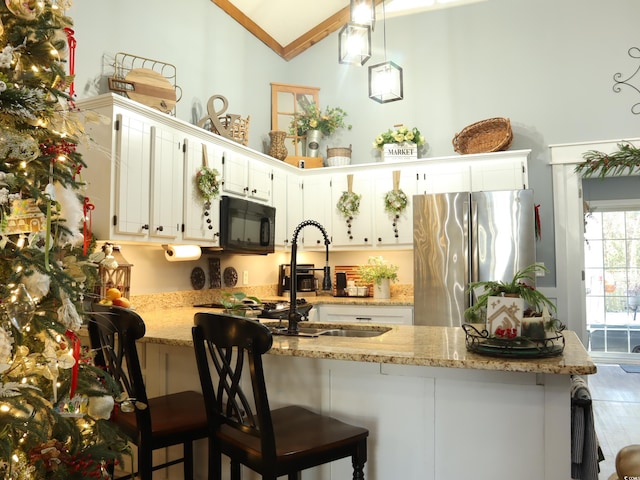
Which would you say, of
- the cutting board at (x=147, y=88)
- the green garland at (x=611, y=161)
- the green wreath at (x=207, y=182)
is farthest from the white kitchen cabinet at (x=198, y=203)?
the green garland at (x=611, y=161)

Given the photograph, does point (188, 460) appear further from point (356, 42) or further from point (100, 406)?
point (356, 42)

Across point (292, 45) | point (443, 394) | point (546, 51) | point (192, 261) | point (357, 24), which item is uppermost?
point (292, 45)

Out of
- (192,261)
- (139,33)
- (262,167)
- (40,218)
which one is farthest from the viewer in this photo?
(262,167)

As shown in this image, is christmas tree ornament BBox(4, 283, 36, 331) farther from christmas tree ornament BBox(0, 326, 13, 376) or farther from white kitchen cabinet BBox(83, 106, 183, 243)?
white kitchen cabinet BBox(83, 106, 183, 243)

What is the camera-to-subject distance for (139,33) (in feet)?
11.5

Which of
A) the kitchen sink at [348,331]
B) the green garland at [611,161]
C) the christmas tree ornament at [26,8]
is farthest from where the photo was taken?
the green garland at [611,161]

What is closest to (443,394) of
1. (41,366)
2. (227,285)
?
(41,366)

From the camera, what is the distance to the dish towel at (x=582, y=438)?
63.9 inches

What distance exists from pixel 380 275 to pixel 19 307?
3669 mm

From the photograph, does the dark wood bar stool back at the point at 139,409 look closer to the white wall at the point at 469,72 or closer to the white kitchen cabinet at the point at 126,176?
the white kitchen cabinet at the point at 126,176

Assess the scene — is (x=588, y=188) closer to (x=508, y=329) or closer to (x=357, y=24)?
(x=357, y=24)

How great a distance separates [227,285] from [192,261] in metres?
0.46

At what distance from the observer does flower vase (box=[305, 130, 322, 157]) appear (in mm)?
5074

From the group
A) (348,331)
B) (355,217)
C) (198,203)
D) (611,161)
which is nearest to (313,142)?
(355,217)
